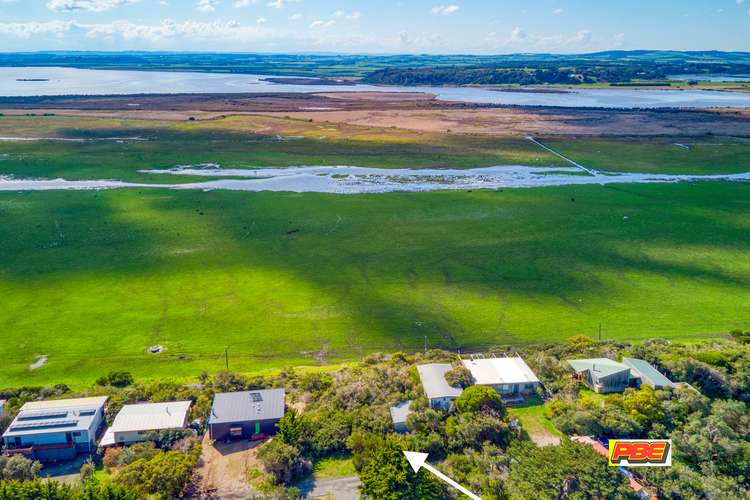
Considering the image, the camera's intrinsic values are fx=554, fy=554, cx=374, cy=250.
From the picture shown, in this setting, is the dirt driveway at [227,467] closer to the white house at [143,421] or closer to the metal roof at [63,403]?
the white house at [143,421]

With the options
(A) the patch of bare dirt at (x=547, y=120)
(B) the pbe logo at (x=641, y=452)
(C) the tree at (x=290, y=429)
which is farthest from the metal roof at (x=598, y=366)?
(A) the patch of bare dirt at (x=547, y=120)

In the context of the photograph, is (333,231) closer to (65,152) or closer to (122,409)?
(122,409)

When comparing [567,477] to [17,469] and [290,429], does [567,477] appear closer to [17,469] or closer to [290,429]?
[290,429]

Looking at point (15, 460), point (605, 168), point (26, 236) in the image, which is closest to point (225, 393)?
point (15, 460)

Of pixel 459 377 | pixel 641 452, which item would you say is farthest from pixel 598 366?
pixel 641 452

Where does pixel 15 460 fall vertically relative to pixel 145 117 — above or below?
below

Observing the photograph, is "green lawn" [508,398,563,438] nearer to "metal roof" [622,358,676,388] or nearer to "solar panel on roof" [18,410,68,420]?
"metal roof" [622,358,676,388]
